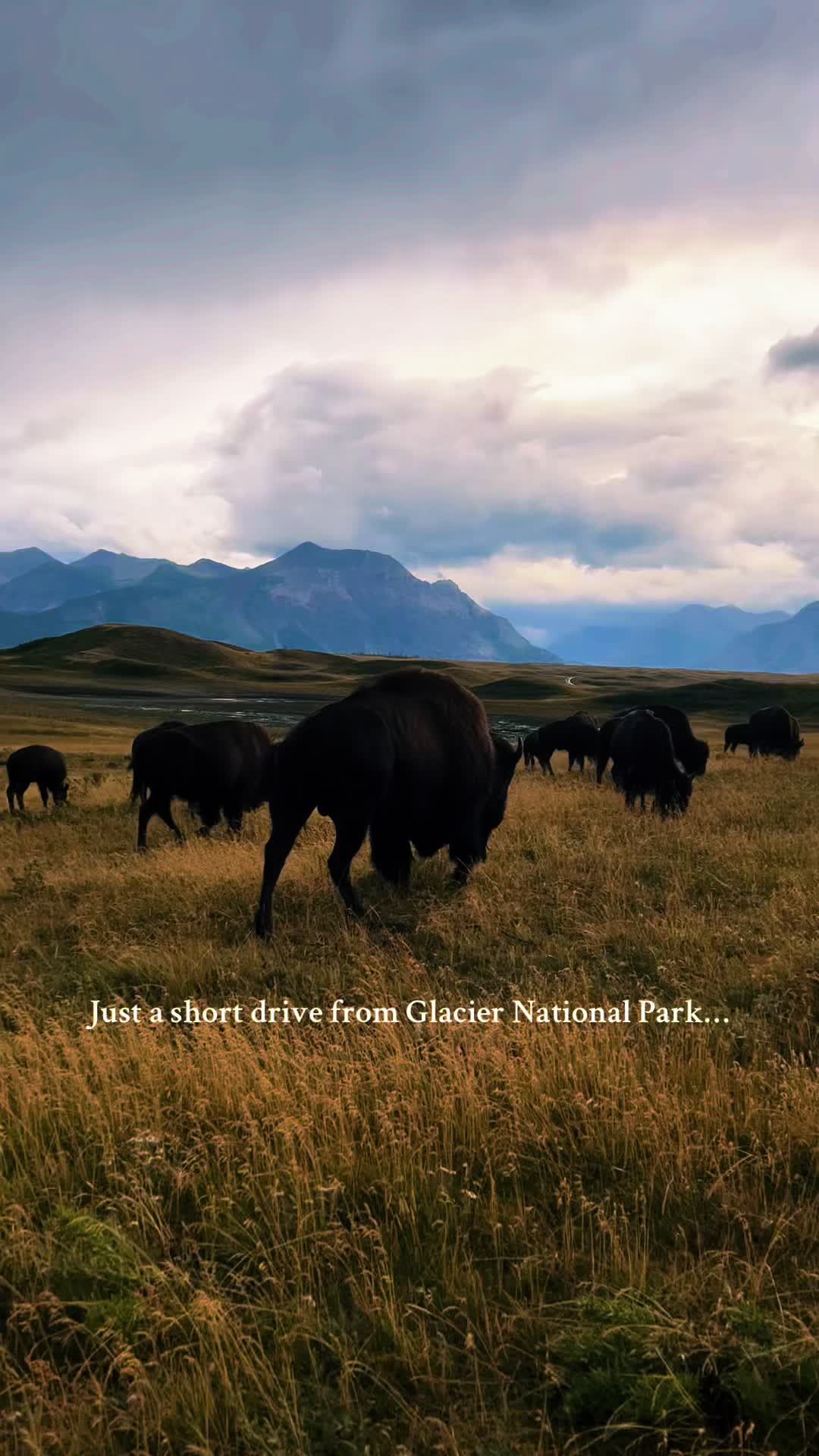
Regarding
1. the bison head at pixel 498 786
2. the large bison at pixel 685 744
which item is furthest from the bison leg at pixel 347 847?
the large bison at pixel 685 744

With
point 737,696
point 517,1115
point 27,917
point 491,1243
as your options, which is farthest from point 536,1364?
point 737,696

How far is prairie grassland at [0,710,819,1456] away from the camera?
244 cm

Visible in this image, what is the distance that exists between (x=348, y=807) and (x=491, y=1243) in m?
5.03

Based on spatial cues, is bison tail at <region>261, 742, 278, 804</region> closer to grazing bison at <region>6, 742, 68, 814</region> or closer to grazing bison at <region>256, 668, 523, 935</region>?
grazing bison at <region>256, 668, 523, 935</region>

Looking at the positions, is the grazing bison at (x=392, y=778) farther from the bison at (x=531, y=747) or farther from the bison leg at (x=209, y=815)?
the bison at (x=531, y=747)

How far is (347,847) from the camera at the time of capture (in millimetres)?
8031

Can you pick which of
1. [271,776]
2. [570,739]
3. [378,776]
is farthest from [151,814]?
[570,739]

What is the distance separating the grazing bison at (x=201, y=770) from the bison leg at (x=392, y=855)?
4.67m

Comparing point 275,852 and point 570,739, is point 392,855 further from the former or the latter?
point 570,739

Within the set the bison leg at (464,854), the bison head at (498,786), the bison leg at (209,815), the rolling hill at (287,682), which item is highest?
the rolling hill at (287,682)

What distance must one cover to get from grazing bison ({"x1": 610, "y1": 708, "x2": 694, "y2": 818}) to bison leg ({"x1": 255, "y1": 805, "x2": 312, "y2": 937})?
8670mm

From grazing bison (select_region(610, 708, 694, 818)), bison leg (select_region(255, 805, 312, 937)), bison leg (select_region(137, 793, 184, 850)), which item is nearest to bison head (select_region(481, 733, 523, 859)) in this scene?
bison leg (select_region(255, 805, 312, 937))

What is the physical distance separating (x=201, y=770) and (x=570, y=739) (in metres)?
17.4

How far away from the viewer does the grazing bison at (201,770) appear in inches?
558
